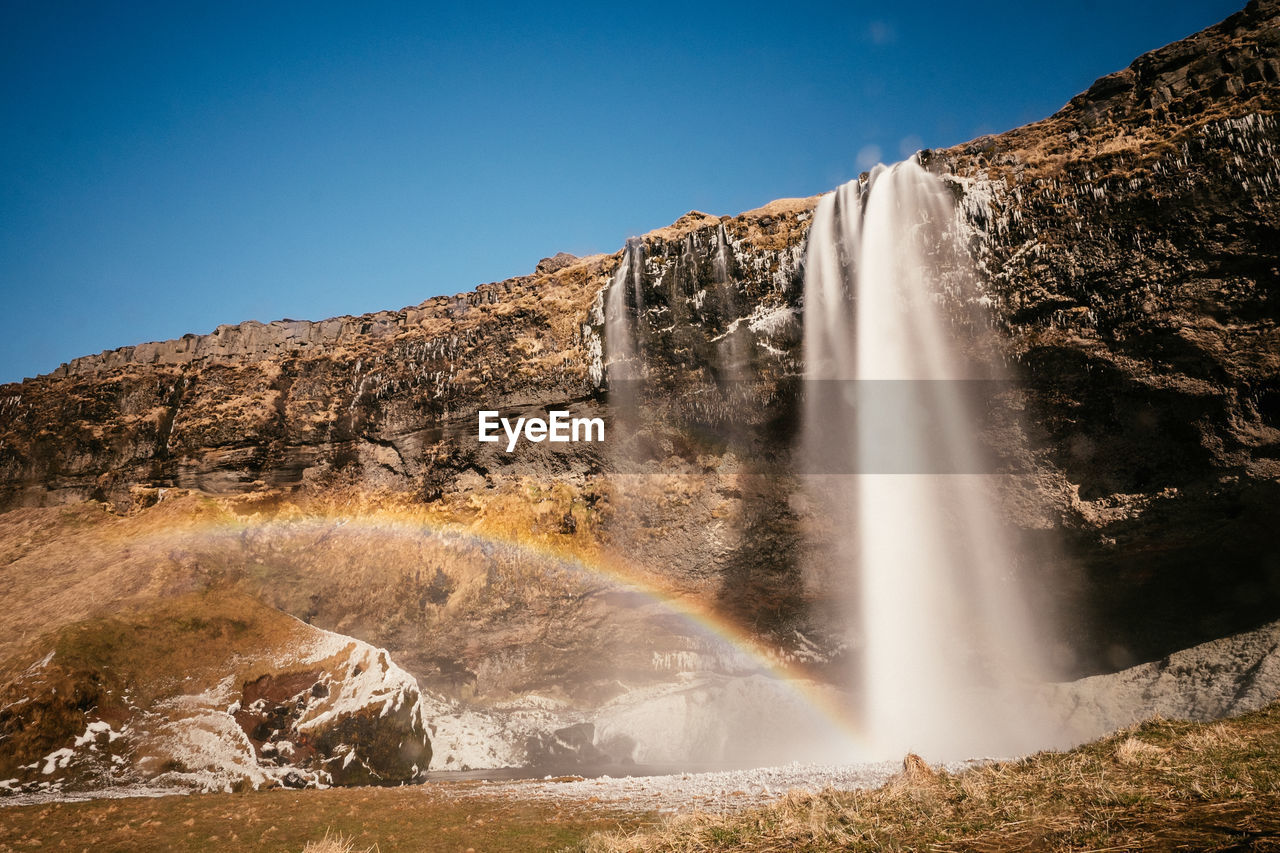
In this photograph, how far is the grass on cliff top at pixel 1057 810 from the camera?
5406 mm

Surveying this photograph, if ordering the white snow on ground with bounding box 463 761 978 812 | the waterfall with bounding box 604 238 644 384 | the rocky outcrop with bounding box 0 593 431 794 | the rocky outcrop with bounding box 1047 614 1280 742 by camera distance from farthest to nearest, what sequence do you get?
1. the waterfall with bounding box 604 238 644 384
2. the rocky outcrop with bounding box 0 593 431 794
3. the rocky outcrop with bounding box 1047 614 1280 742
4. the white snow on ground with bounding box 463 761 978 812

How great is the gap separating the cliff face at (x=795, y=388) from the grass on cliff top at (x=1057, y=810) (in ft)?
35.6

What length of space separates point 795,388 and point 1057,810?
18.7m

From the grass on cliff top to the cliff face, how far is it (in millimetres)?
10860

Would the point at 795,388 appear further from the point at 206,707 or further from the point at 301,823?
the point at 206,707

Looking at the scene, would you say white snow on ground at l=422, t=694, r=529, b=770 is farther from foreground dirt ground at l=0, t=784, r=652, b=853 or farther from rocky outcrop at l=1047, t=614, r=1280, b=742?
rocky outcrop at l=1047, t=614, r=1280, b=742

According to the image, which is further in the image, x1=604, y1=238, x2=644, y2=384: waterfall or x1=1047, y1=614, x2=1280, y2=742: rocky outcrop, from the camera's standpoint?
x1=604, y1=238, x2=644, y2=384: waterfall

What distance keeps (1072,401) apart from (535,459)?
20992 millimetres

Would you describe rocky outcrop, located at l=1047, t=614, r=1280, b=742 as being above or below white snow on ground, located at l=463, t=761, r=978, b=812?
above

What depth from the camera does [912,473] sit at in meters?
23.8

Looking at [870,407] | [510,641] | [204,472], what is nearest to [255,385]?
[204,472]

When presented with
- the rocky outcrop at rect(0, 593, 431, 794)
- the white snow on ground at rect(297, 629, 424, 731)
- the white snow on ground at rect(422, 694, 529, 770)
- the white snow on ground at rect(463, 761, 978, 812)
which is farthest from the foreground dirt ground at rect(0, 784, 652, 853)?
the white snow on ground at rect(422, 694, 529, 770)

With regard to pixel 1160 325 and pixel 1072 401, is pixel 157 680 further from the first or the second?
pixel 1160 325

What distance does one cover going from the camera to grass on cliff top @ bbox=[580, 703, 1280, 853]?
541 centimetres
